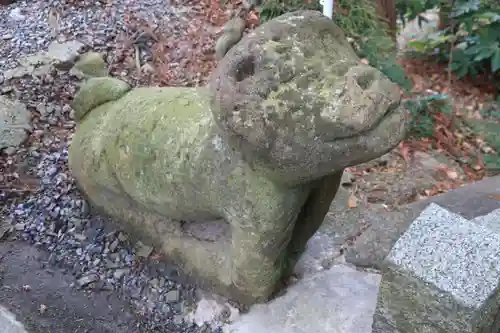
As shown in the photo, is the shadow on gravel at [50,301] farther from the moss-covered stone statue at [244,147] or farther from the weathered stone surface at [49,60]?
the weathered stone surface at [49,60]

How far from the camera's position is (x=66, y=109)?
282 centimetres

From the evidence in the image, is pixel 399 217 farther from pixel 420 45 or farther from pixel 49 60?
pixel 420 45

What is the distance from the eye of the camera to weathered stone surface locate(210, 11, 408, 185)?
4.79ft

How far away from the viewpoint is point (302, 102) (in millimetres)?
1464

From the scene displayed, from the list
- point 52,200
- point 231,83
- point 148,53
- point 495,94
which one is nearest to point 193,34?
point 148,53

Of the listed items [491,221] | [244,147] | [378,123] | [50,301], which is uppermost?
[378,123]

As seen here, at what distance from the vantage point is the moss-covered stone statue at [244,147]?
4.83ft

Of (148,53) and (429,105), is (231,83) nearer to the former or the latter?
(148,53)

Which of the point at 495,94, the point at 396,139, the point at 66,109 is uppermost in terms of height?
the point at 396,139

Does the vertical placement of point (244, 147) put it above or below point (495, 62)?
above

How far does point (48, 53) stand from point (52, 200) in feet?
3.23

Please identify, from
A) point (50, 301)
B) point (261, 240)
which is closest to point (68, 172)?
point (50, 301)

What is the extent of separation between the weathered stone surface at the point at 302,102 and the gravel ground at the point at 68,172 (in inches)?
31.2

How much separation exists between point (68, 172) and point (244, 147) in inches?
47.3
